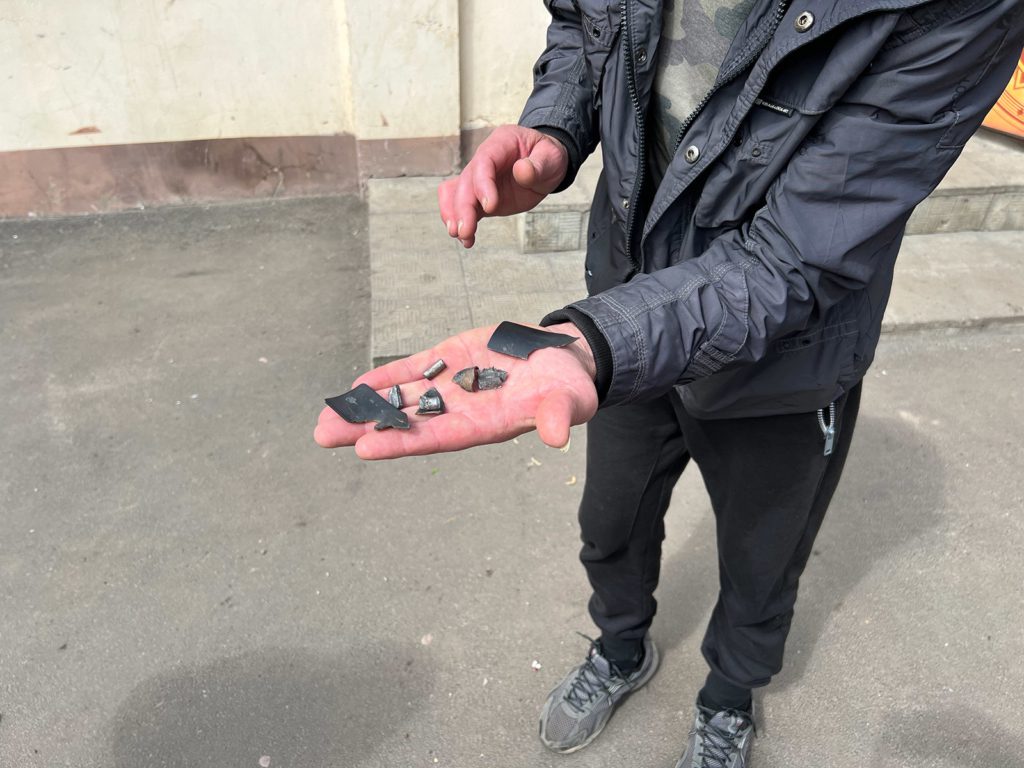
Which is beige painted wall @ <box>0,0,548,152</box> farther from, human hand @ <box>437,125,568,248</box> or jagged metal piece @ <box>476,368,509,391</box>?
jagged metal piece @ <box>476,368,509,391</box>

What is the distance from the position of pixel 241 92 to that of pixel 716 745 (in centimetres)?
514

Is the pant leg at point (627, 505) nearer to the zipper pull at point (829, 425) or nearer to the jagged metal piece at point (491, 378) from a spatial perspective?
the zipper pull at point (829, 425)

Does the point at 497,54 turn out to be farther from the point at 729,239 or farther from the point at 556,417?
the point at 556,417

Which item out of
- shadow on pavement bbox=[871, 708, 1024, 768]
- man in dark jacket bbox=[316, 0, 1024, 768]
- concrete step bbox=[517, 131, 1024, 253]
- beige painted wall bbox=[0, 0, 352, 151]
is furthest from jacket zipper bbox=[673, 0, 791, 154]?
beige painted wall bbox=[0, 0, 352, 151]

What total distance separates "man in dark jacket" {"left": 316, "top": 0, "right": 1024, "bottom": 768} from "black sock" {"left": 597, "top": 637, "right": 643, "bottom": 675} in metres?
0.31

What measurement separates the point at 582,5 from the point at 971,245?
14.0ft

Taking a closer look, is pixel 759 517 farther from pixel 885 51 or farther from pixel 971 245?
pixel 971 245

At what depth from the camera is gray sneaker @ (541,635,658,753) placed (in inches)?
87.4

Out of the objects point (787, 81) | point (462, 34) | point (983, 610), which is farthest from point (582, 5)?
Answer: point (462, 34)

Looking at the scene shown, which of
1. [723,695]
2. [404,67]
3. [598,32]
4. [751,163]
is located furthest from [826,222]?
[404,67]

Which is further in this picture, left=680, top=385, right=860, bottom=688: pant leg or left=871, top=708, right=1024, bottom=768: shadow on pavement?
left=871, top=708, right=1024, bottom=768: shadow on pavement

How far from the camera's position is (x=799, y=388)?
1510 millimetres

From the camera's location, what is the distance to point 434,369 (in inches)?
58.0

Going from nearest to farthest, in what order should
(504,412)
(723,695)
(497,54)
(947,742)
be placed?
(504,412), (723,695), (947,742), (497,54)
